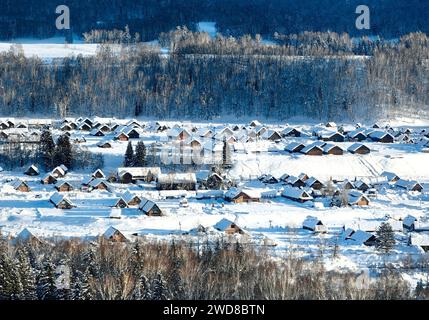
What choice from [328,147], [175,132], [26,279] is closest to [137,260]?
[26,279]

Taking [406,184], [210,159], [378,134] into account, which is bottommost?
[406,184]

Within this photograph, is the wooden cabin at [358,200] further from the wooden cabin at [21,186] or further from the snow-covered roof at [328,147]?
the wooden cabin at [21,186]

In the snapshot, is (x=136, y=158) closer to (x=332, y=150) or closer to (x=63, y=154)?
(x=63, y=154)

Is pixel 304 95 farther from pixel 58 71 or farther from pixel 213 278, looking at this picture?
pixel 213 278

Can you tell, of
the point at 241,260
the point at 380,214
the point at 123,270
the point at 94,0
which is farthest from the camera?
the point at 94,0

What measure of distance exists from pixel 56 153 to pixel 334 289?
2047 centimetres

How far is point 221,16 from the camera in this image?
85.2 m

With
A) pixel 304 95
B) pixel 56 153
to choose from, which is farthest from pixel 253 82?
pixel 56 153

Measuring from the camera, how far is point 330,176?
2886 centimetres

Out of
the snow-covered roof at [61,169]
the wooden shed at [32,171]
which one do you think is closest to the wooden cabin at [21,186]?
the snow-covered roof at [61,169]

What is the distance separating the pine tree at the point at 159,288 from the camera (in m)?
11.2

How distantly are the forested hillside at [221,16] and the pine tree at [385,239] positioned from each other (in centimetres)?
6115

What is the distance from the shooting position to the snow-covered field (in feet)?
58.0

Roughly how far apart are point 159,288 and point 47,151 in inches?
789
